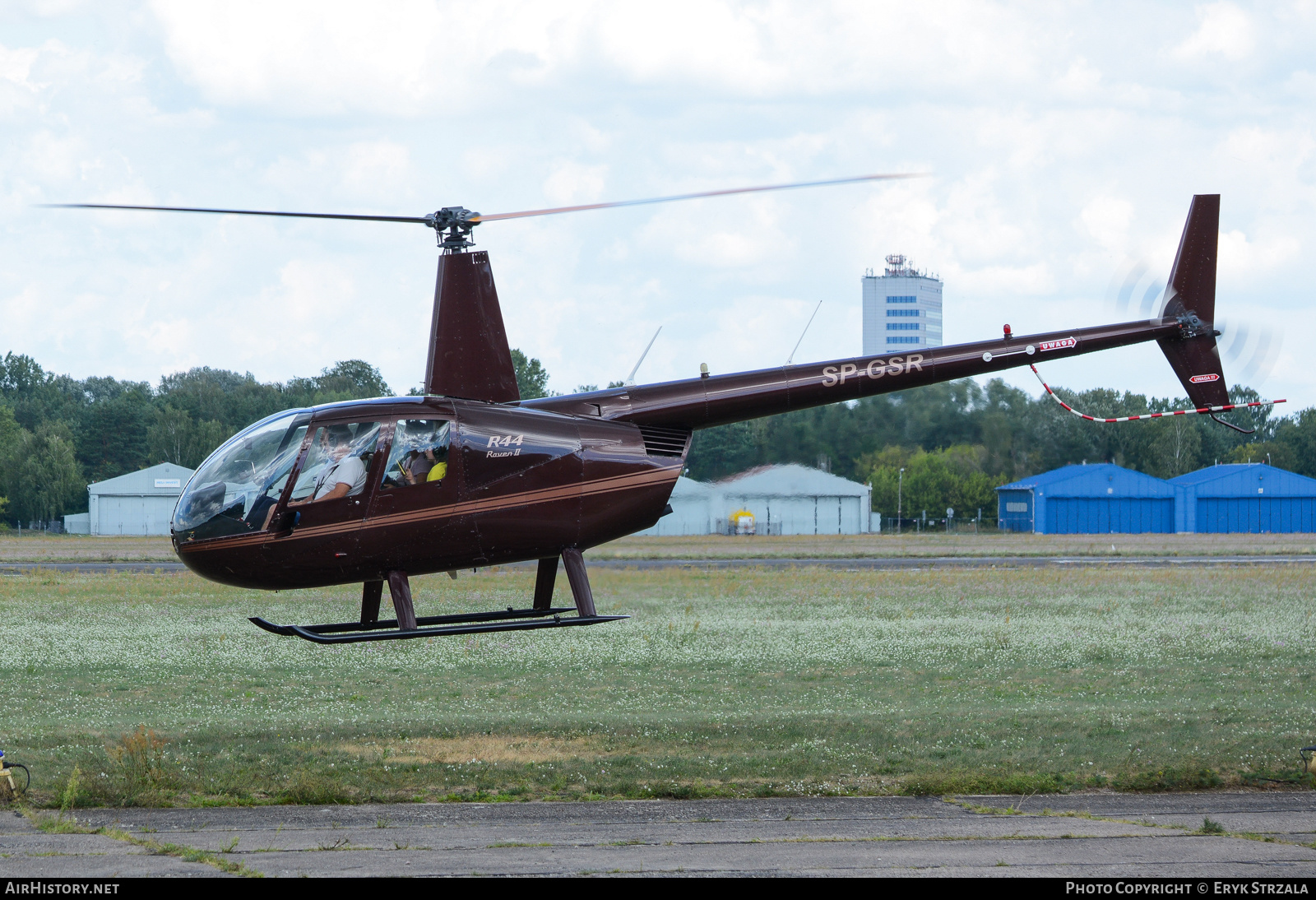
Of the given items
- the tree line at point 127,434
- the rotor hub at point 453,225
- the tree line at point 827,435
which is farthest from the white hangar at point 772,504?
the rotor hub at point 453,225

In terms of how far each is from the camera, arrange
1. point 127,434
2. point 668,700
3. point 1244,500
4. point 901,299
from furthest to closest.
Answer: point 901,299
point 1244,500
point 127,434
point 668,700

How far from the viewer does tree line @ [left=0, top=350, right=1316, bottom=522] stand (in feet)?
129

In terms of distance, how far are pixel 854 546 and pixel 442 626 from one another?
56.3m

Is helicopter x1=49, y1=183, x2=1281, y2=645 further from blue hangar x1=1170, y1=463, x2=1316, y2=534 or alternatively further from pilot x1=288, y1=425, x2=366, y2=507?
blue hangar x1=1170, y1=463, x2=1316, y2=534

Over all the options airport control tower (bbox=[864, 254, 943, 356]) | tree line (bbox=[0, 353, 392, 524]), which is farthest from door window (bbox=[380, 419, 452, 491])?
airport control tower (bbox=[864, 254, 943, 356])

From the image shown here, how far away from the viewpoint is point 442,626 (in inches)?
506

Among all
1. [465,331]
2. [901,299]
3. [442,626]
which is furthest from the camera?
[901,299]

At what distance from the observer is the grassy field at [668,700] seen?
15.1m

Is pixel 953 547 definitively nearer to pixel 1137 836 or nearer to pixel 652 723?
pixel 652 723

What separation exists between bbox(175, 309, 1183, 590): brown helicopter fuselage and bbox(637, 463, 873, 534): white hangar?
22261 millimetres

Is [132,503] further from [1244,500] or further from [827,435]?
[1244,500]

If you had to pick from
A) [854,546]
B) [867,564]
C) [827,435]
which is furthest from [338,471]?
[854,546]

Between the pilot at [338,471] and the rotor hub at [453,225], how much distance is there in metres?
2.16
